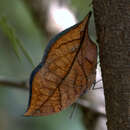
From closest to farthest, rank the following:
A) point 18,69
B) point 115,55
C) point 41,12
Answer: point 115,55
point 41,12
point 18,69

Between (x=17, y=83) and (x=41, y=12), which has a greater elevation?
(x=41, y=12)

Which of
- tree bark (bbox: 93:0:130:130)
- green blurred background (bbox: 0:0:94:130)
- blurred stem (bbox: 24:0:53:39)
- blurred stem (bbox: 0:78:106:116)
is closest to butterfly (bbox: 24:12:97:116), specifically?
tree bark (bbox: 93:0:130:130)

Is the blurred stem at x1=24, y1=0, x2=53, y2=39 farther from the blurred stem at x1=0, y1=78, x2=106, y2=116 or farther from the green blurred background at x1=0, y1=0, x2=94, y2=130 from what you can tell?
the green blurred background at x1=0, y1=0, x2=94, y2=130

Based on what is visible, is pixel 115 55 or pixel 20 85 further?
pixel 20 85

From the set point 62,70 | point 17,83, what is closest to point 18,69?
point 17,83

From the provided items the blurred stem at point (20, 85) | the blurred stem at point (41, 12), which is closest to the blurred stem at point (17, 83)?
the blurred stem at point (20, 85)

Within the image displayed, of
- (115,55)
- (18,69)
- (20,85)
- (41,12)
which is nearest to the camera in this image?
(115,55)

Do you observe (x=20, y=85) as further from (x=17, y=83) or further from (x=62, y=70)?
(x=62, y=70)
